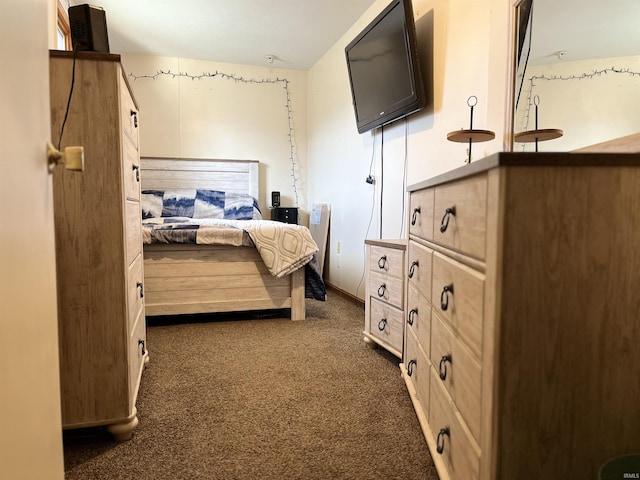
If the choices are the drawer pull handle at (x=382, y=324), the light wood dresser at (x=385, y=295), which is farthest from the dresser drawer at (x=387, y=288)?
the drawer pull handle at (x=382, y=324)

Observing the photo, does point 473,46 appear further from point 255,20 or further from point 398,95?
point 255,20

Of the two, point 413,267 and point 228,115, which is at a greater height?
point 228,115

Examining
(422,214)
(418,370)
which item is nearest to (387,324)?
(418,370)

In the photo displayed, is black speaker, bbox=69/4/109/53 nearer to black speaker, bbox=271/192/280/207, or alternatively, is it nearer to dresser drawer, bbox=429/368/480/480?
dresser drawer, bbox=429/368/480/480

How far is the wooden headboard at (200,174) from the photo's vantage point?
4.27m

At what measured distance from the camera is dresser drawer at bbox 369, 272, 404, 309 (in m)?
2.04

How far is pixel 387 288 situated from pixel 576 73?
1.25 meters

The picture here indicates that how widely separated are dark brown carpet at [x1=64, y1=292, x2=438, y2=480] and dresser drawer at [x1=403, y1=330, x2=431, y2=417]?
0.12 metres

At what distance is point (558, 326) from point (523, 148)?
0.99m

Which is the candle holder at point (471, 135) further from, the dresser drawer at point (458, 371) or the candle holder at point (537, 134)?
the dresser drawer at point (458, 371)

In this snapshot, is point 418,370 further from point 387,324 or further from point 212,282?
point 212,282

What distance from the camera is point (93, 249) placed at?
1346 millimetres

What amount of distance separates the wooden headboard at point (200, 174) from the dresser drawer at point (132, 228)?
254 centimetres

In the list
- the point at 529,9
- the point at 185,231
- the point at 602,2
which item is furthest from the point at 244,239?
the point at 602,2
